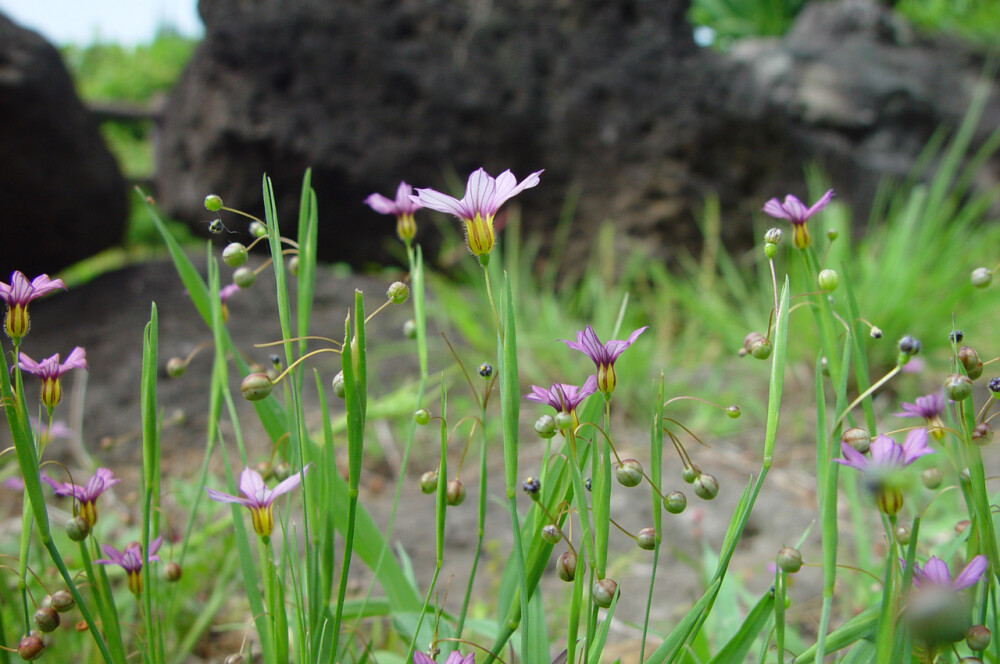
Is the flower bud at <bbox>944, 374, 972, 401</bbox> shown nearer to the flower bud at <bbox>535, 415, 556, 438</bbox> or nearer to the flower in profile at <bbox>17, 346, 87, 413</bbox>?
the flower bud at <bbox>535, 415, 556, 438</bbox>

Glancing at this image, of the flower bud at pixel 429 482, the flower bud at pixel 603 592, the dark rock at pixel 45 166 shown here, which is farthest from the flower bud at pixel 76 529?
the dark rock at pixel 45 166

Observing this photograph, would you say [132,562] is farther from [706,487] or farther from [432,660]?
[706,487]

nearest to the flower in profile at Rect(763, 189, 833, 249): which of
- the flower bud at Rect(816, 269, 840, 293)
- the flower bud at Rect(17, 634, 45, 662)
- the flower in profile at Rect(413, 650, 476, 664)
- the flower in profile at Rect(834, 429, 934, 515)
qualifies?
the flower bud at Rect(816, 269, 840, 293)

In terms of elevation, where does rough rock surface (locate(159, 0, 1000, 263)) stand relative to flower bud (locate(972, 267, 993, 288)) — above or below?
below

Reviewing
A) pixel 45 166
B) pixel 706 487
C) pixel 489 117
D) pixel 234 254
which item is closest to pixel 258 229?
pixel 234 254

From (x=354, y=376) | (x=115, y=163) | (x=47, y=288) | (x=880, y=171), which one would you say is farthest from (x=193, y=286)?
(x=880, y=171)
